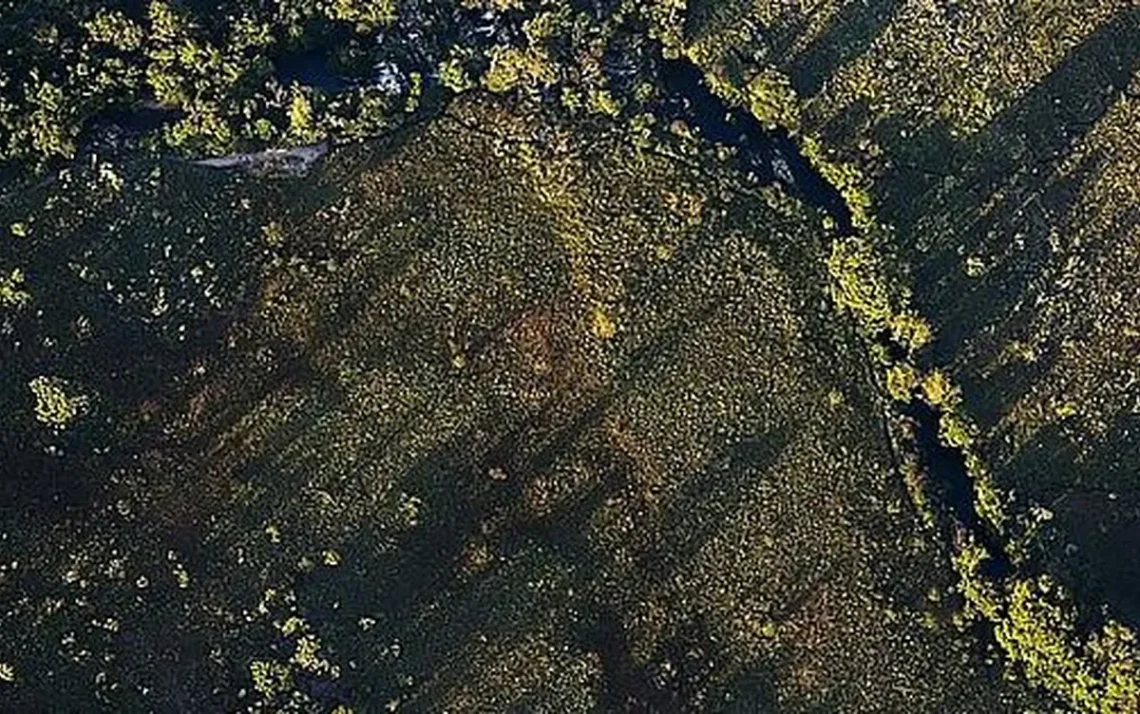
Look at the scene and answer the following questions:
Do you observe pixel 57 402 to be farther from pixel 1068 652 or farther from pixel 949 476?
pixel 1068 652

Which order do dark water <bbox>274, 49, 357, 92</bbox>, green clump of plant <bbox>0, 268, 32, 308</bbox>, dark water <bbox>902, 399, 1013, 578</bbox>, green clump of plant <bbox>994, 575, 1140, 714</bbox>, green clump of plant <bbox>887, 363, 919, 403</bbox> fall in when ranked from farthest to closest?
dark water <bbox>274, 49, 357, 92</bbox>, green clump of plant <bbox>887, 363, 919, 403</bbox>, dark water <bbox>902, 399, 1013, 578</bbox>, green clump of plant <bbox>0, 268, 32, 308</bbox>, green clump of plant <bbox>994, 575, 1140, 714</bbox>

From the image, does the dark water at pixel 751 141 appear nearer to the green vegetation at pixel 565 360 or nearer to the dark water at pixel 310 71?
the green vegetation at pixel 565 360

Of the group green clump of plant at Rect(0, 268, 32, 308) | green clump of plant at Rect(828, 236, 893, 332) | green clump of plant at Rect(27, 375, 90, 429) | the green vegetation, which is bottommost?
green clump of plant at Rect(27, 375, 90, 429)

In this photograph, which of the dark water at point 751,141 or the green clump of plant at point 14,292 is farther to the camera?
the dark water at point 751,141

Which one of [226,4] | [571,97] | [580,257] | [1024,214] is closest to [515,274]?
[580,257]

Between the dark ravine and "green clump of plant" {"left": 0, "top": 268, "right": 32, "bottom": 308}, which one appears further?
the dark ravine

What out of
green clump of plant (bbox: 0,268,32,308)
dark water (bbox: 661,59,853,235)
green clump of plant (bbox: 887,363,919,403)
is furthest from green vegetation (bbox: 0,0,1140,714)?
dark water (bbox: 661,59,853,235)

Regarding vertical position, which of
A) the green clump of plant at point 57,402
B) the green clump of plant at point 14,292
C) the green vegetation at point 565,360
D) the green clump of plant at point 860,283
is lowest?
the green clump of plant at point 57,402

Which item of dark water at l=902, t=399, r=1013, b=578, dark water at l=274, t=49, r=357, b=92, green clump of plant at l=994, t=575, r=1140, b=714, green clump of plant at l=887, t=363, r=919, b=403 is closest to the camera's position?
green clump of plant at l=994, t=575, r=1140, b=714

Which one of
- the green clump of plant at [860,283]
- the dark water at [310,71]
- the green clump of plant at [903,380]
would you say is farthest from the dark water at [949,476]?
the dark water at [310,71]

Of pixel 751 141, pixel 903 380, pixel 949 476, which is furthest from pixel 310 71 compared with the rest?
pixel 949 476

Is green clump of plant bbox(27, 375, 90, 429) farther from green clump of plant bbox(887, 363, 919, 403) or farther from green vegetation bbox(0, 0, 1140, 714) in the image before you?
green clump of plant bbox(887, 363, 919, 403)
